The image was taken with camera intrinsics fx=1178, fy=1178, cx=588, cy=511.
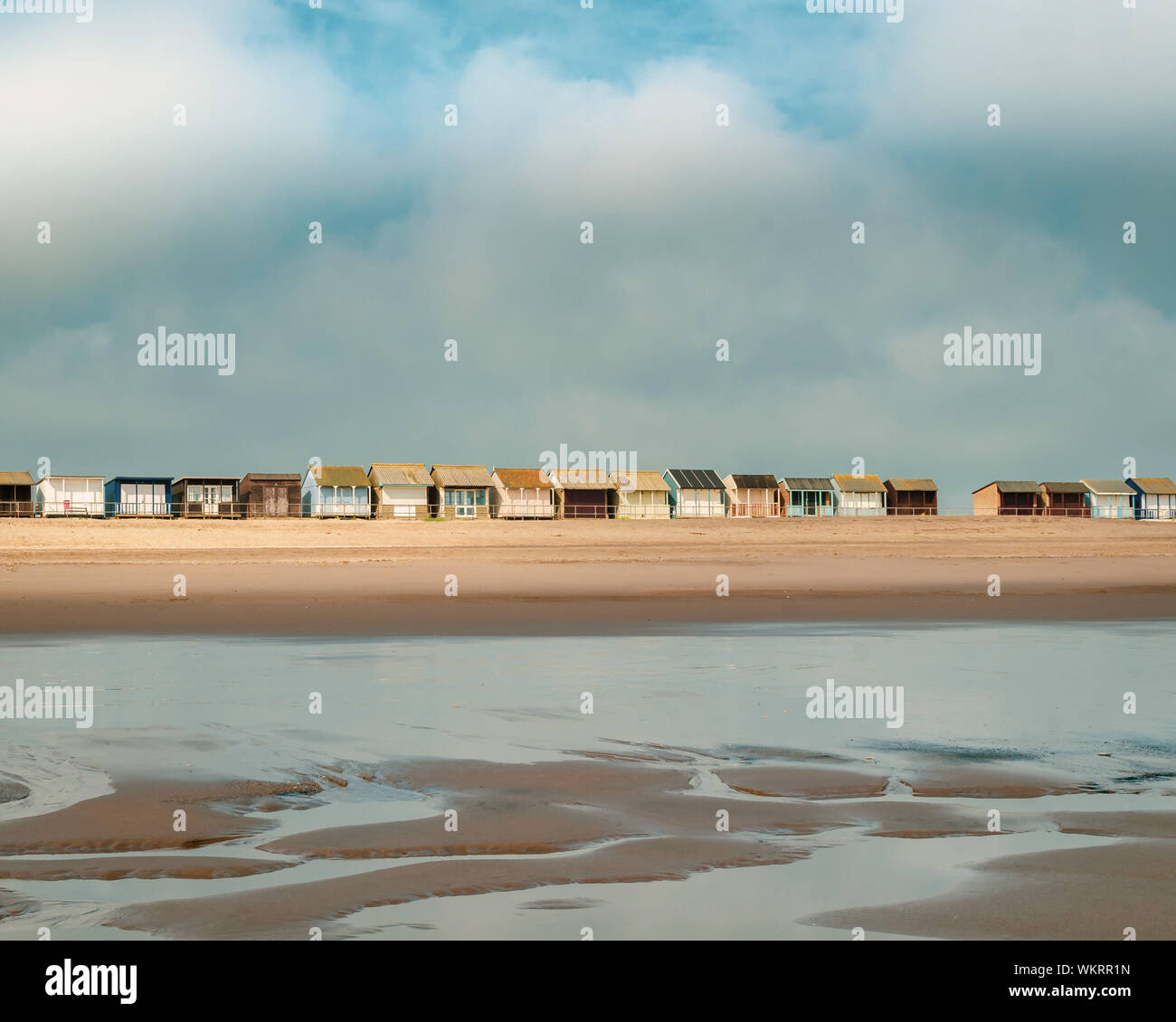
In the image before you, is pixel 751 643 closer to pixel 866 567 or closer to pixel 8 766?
pixel 8 766

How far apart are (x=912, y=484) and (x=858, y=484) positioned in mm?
5952

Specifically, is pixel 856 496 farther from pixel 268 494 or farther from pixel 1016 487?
pixel 268 494

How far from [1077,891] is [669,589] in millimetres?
24151

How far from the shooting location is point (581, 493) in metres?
95.9

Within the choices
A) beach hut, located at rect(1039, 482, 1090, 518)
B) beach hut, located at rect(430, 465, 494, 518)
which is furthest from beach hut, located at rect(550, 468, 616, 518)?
beach hut, located at rect(1039, 482, 1090, 518)

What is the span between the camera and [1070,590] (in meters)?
30.8

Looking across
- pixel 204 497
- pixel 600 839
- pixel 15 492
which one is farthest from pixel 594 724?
pixel 15 492

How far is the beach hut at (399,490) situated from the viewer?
8988 cm

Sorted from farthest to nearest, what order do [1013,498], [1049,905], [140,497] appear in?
[1013,498] < [140,497] < [1049,905]

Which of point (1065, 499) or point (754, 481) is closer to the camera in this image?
point (754, 481)

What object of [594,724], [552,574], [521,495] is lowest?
[594,724]

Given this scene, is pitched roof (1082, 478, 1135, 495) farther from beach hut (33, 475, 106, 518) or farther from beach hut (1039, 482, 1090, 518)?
beach hut (33, 475, 106, 518)

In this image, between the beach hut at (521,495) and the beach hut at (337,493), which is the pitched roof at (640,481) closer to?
the beach hut at (521,495)

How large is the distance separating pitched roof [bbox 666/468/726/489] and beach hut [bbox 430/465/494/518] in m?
16.4
